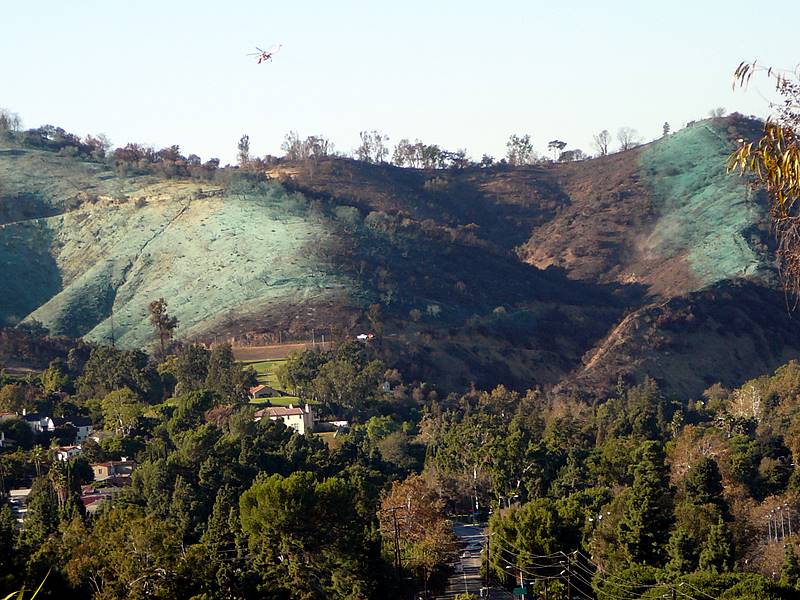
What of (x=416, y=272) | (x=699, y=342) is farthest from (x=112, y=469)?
(x=416, y=272)

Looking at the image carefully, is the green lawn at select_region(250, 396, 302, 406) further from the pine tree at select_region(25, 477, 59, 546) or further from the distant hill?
the pine tree at select_region(25, 477, 59, 546)

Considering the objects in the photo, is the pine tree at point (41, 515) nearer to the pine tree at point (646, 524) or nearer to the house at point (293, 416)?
the pine tree at point (646, 524)

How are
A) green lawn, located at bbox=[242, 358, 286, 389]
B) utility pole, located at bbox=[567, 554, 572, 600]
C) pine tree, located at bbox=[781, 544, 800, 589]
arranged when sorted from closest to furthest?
pine tree, located at bbox=[781, 544, 800, 589] → utility pole, located at bbox=[567, 554, 572, 600] → green lawn, located at bbox=[242, 358, 286, 389]

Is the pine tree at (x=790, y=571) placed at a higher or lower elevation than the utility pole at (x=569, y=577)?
higher

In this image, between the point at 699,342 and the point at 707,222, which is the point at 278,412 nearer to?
the point at 699,342

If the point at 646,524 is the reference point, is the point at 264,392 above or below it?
above

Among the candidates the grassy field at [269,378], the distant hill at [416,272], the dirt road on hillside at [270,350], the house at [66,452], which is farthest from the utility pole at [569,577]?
the dirt road on hillside at [270,350]

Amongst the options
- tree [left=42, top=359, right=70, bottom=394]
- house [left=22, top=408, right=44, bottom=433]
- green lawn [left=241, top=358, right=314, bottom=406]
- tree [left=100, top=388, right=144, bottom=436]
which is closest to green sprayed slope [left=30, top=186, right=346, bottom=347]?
green lawn [left=241, top=358, right=314, bottom=406]
